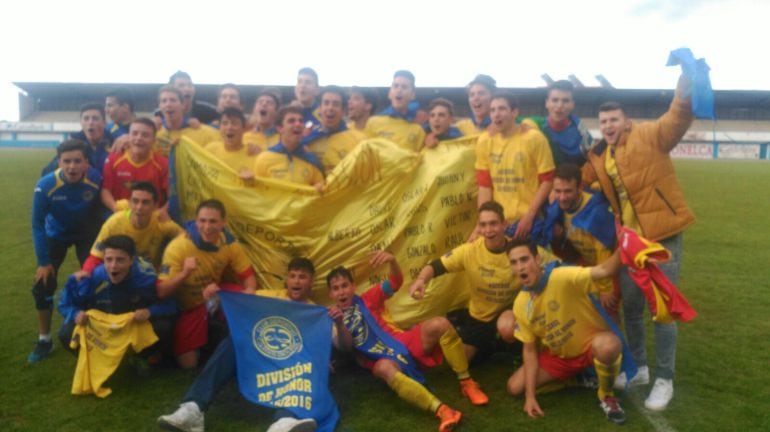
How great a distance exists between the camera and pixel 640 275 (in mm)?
3359

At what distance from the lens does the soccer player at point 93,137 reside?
5391mm

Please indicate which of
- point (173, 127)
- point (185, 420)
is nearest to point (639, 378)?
point (185, 420)

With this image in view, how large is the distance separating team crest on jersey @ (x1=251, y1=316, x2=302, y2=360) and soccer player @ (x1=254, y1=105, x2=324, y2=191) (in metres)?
1.41

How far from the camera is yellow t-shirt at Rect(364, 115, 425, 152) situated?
19.8 feet

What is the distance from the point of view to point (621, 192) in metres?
4.07

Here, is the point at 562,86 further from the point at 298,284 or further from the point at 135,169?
the point at 135,169

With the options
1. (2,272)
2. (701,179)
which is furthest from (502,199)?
(701,179)

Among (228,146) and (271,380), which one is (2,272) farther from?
(271,380)

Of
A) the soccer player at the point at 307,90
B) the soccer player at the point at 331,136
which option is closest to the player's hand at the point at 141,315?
the soccer player at the point at 331,136

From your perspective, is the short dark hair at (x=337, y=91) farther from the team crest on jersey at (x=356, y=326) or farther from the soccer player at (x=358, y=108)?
the team crest on jersey at (x=356, y=326)

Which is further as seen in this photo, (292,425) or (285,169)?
(285,169)
